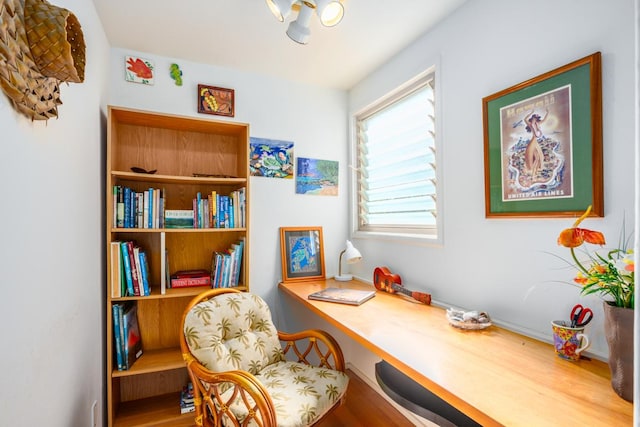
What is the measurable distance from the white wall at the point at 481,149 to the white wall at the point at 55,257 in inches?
70.4

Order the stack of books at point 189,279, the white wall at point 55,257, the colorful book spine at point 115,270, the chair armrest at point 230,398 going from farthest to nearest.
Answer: the stack of books at point 189,279
the colorful book spine at point 115,270
the chair armrest at point 230,398
the white wall at point 55,257

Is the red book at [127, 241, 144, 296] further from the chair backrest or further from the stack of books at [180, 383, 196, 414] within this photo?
the stack of books at [180, 383, 196, 414]

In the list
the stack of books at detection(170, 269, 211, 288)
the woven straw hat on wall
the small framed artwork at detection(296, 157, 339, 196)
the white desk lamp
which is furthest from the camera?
the small framed artwork at detection(296, 157, 339, 196)

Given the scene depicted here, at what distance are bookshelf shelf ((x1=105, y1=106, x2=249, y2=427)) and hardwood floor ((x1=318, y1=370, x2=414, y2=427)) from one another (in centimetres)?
94

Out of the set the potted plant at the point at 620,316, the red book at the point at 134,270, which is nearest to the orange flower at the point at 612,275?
the potted plant at the point at 620,316

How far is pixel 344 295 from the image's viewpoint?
2.05m

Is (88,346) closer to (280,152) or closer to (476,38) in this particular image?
(280,152)

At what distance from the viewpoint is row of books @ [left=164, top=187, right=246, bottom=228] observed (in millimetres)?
2067

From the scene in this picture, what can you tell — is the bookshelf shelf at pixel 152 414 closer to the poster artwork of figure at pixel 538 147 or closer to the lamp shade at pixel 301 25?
the poster artwork of figure at pixel 538 147

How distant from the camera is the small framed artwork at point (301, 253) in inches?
101

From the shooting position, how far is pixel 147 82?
221 centimetres

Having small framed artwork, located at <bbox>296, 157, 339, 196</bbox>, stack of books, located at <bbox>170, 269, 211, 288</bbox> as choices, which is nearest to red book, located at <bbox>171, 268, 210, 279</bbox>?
stack of books, located at <bbox>170, 269, 211, 288</bbox>

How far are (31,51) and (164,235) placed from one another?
126 cm

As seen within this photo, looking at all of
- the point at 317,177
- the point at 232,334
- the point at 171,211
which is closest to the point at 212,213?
the point at 171,211
